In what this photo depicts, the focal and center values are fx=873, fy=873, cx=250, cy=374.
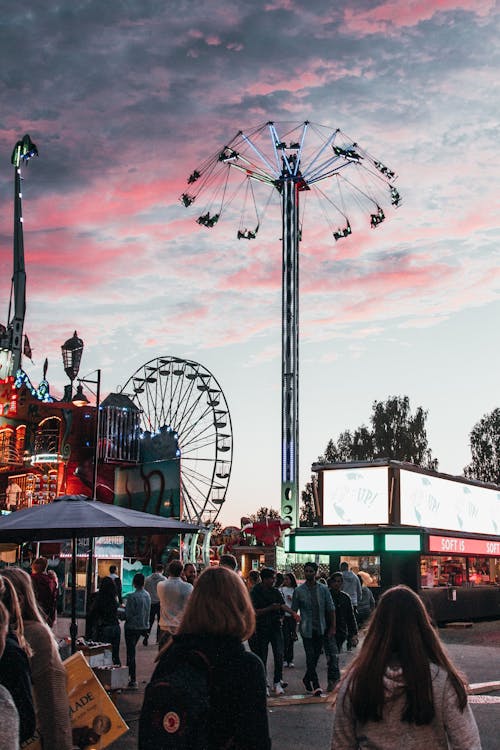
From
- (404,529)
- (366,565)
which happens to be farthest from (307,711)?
(366,565)

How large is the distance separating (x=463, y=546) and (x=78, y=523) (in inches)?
739

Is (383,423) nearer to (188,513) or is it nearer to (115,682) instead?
(188,513)

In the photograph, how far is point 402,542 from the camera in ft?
81.1

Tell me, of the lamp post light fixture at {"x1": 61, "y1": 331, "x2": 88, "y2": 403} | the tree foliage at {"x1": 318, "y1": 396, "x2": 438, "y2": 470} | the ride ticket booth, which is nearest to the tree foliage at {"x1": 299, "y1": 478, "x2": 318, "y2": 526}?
the tree foliage at {"x1": 318, "y1": 396, "x2": 438, "y2": 470}

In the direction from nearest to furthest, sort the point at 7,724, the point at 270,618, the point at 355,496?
the point at 7,724, the point at 270,618, the point at 355,496

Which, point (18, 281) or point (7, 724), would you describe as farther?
point (18, 281)

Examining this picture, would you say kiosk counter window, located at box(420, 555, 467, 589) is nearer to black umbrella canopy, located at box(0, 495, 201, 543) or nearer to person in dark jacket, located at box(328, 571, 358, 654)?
person in dark jacket, located at box(328, 571, 358, 654)

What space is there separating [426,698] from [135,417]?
51766 mm

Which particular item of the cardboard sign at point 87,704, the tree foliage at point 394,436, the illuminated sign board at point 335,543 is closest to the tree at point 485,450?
the tree foliage at point 394,436

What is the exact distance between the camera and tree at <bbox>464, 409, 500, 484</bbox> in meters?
71.6

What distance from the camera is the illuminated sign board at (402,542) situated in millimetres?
24562

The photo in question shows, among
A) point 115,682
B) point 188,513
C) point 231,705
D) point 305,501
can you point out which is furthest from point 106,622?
point 305,501

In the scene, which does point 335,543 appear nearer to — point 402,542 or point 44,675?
point 402,542

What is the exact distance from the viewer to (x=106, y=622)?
14.1 meters
